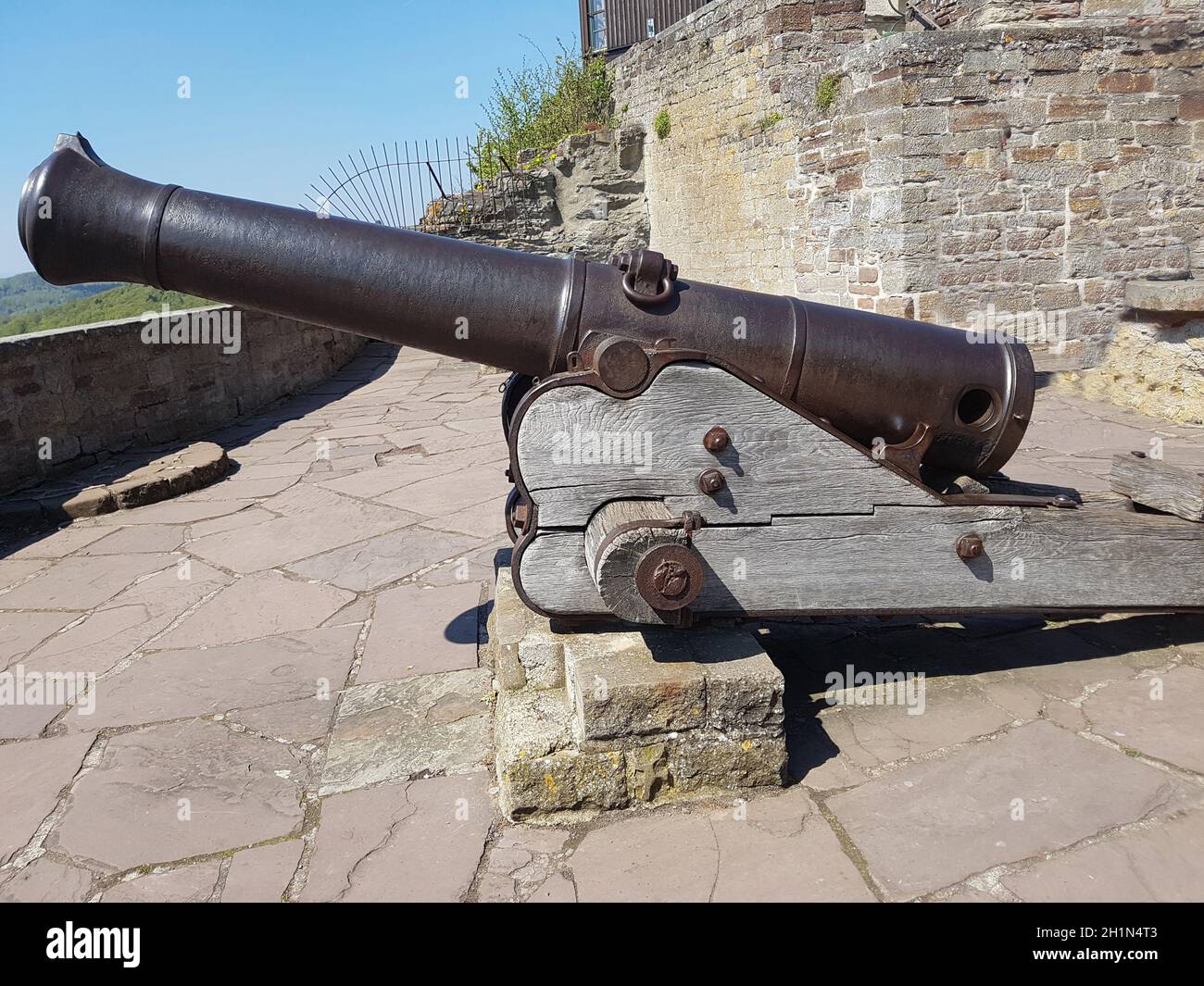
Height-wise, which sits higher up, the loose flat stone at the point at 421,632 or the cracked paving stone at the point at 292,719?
the loose flat stone at the point at 421,632

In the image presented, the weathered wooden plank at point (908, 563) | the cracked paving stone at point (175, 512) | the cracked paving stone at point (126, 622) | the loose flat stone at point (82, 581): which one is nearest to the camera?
the weathered wooden plank at point (908, 563)

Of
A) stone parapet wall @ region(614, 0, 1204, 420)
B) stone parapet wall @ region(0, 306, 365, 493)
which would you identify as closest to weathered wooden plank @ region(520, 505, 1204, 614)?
stone parapet wall @ region(614, 0, 1204, 420)

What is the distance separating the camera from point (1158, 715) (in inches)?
110

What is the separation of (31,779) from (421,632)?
4.49ft

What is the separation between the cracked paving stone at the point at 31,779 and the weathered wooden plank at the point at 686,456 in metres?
1.64

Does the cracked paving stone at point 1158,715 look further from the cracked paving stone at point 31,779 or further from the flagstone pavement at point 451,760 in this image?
the cracked paving stone at point 31,779

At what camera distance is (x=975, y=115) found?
700 centimetres

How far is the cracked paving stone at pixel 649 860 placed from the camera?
83.7 inches

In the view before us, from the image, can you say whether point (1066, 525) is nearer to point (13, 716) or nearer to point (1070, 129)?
point (13, 716)

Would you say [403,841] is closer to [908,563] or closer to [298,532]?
[908,563]

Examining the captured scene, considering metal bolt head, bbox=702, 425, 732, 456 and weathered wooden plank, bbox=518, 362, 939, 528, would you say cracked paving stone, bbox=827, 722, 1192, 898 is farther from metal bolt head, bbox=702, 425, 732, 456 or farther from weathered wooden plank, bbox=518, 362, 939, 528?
metal bolt head, bbox=702, 425, 732, 456

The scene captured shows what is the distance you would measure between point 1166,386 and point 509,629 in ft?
18.6

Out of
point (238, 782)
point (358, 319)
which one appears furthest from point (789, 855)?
point (358, 319)

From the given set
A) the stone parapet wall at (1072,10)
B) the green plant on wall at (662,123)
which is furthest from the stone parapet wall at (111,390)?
the stone parapet wall at (1072,10)
